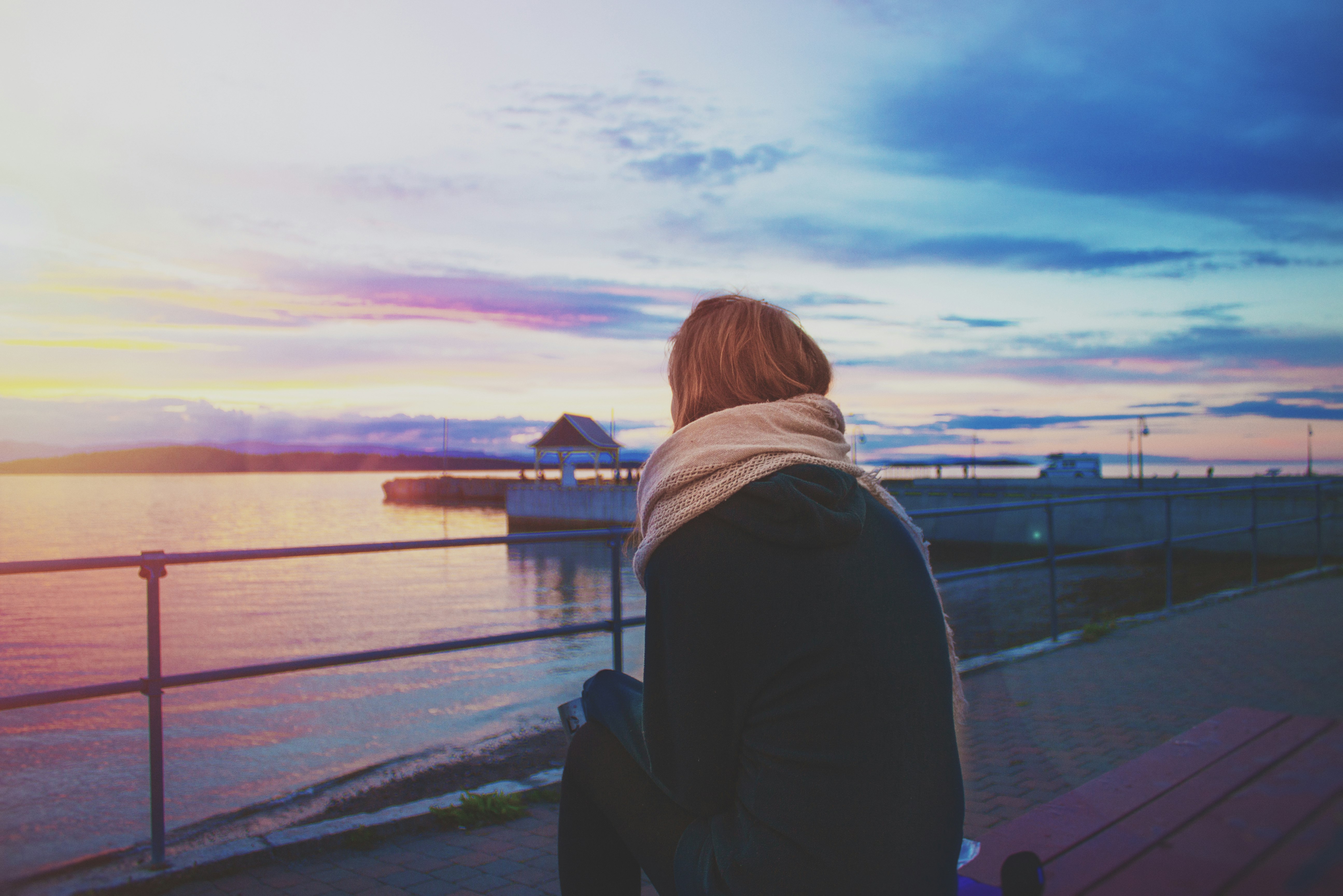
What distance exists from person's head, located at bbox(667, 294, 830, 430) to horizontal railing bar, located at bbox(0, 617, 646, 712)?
1.09 metres

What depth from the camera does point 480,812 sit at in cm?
332

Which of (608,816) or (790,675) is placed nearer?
(790,675)

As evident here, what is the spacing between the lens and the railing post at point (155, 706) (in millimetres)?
2842

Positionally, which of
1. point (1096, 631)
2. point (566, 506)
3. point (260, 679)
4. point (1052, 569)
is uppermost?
point (1052, 569)

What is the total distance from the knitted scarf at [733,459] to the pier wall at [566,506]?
4086 cm

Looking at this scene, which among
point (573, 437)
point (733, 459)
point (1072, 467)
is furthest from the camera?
point (1072, 467)

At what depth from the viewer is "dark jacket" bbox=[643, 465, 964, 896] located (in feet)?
4.00

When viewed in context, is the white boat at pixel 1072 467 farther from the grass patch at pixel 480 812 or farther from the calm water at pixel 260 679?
the grass patch at pixel 480 812

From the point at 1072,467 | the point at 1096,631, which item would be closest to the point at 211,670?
the point at 1096,631

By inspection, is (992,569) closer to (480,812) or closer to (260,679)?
(480,812)

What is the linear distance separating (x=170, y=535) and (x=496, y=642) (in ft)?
168

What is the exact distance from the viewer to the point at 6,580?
1240 inches

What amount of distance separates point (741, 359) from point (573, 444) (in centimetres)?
5473

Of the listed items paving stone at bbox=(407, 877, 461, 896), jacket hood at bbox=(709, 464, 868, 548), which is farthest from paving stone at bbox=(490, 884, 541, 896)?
jacket hood at bbox=(709, 464, 868, 548)
